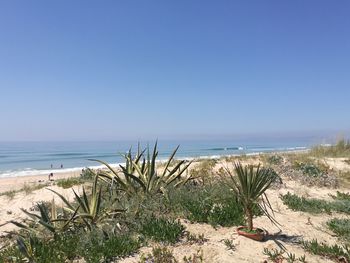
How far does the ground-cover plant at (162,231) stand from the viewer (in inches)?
185

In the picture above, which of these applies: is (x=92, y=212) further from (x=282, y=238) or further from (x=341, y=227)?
(x=341, y=227)

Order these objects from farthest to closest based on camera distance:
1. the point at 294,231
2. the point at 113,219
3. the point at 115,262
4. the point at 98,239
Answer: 1. the point at 294,231
2. the point at 113,219
3. the point at 98,239
4. the point at 115,262

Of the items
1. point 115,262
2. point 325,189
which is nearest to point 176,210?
point 115,262

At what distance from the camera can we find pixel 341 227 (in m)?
5.58

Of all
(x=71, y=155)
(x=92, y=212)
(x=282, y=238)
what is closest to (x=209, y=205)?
(x=282, y=238)

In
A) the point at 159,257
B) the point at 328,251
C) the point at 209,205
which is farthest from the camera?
the point at 209,205

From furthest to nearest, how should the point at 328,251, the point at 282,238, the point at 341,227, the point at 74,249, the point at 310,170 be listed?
the point at 310,170
the point at 341,227
the point at 282,238
the point at 328,251
the point at 74,249

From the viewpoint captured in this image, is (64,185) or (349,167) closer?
(64,185)

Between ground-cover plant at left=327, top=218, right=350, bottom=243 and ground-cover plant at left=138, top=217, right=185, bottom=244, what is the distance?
2696mm

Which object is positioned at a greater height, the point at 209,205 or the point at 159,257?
the point at 209,205

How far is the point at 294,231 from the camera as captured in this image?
5539 millimetres

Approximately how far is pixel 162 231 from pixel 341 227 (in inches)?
126

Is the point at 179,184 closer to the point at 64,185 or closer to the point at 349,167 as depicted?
the point at 64,185

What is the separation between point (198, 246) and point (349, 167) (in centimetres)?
971
